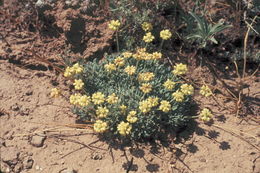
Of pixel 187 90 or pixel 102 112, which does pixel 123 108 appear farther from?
pixel 187 90

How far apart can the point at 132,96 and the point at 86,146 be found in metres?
0.76

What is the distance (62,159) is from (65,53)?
141 centimetres

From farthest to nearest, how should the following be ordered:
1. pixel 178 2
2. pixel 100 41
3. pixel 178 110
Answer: pixel 178 2
pixel 100 41
pixel 178 110

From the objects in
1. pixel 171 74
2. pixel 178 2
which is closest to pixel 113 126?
pixel 171 74

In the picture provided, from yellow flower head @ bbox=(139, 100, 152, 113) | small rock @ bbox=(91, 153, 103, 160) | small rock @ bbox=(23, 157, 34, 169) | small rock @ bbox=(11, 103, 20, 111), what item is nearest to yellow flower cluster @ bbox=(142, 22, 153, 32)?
yellow flower head @ bbox=(139, 100, 152, 113)

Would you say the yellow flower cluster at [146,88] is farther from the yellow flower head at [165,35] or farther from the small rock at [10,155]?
the small rock at [10,155]

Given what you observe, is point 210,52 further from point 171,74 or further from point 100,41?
point 100,41

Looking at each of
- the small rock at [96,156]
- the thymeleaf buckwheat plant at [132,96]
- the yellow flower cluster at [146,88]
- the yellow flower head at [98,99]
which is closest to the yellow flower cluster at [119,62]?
the thymeleaf buckwheat plant at [132,96]

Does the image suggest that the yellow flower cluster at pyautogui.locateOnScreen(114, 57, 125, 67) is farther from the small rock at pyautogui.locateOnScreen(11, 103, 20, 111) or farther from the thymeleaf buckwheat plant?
the small rock at pyautogui.locateOnScreen(11, 103, 20, 111)

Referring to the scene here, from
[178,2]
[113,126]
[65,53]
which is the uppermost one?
[178,2]

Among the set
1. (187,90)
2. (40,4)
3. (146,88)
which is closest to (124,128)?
(146,88)

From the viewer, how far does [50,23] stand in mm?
4566

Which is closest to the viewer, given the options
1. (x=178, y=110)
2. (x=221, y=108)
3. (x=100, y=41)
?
(x=178, y=110)

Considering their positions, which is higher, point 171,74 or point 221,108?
point 171,74
